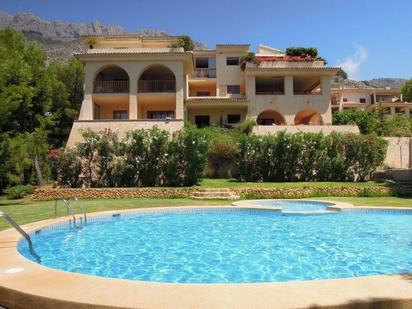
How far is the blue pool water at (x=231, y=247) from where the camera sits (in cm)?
717

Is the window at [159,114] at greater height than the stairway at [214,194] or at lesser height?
greater

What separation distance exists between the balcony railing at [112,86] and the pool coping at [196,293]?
28718 mm

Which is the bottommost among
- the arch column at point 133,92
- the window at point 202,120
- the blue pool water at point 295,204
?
the blue pool water at point 295,204

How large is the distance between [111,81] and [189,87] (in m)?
10.1

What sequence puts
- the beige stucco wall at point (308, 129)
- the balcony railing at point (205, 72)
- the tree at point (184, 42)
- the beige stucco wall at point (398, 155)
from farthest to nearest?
the balcony railing at point (205, 72) < the tree at point (184, 42) < the beige stucco wall at point (308, 129) < the beige stucco wall at point (398, 155)

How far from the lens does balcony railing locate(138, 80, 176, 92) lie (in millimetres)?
32219

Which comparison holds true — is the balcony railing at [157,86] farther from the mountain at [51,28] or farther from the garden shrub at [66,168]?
the mountain at [51,28]

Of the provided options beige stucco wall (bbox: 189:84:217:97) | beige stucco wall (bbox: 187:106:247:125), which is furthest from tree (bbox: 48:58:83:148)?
beige stucco wall (bbox: 187:106:247:125)

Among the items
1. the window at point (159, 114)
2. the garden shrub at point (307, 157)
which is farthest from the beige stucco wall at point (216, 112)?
the garden shrub at point (307, 157)

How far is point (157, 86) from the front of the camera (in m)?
32.5

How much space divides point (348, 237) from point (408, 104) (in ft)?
200

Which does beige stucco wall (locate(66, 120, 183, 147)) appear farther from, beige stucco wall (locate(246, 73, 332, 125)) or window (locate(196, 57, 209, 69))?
window (locate(196, 57, 209, 69))

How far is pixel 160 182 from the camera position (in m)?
21.6

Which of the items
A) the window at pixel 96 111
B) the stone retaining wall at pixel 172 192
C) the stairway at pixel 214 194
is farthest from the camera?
the window at pixel 96 111
